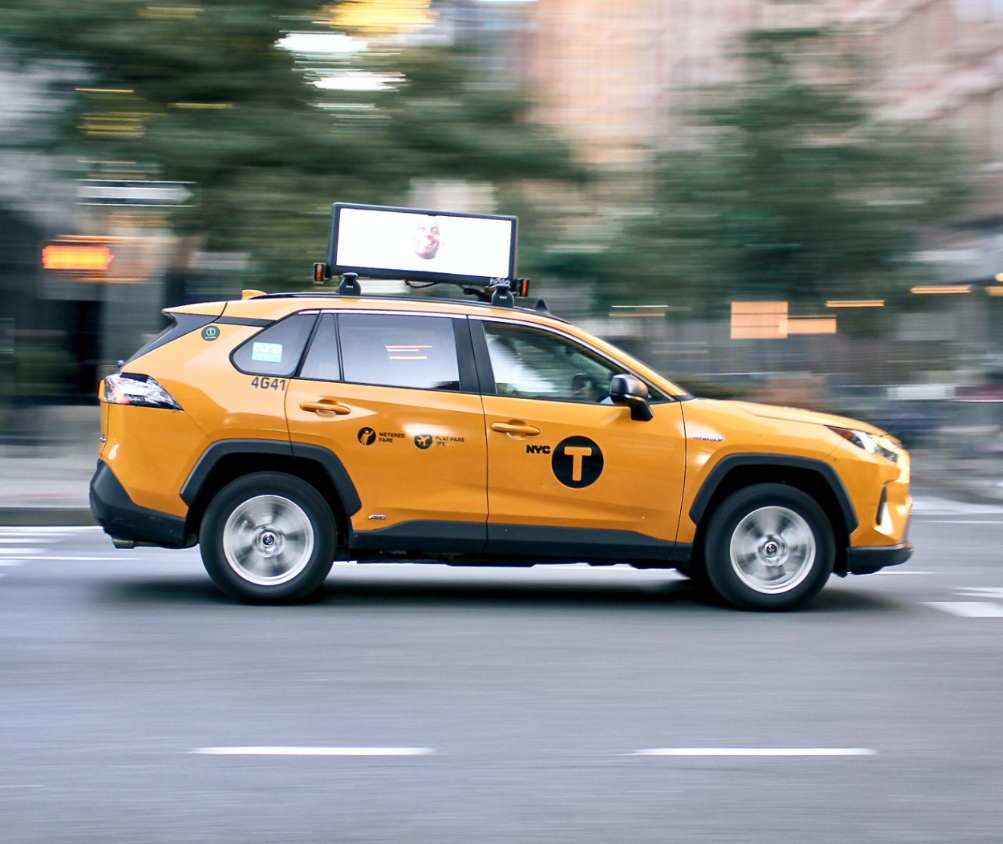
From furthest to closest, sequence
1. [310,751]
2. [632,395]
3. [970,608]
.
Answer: [970,608] → [632,395] → [310,751]

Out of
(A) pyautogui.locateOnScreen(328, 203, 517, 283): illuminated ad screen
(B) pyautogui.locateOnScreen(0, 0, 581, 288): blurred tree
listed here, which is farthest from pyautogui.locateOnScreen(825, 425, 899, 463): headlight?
(B) pyautogui.locateOnScreen(0, 0, 581, 288): blurred tree

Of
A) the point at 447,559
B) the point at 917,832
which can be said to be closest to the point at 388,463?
the point at 447,559

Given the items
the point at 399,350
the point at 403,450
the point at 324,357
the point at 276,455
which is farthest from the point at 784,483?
the point at 276,455

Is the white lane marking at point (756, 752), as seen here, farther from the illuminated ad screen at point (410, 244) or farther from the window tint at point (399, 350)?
the illuminated ad screen at point (410, 244)

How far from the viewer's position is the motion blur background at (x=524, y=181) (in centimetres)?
1598

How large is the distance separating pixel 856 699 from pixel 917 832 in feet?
5.33

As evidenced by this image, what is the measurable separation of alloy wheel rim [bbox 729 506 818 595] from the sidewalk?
23.1 feet

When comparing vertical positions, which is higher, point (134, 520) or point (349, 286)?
point (349, 286)

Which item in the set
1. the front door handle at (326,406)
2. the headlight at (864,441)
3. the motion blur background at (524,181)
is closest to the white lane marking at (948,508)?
the motion blur background at (524,181)

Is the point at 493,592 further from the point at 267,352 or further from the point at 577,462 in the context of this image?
the point at 267,352

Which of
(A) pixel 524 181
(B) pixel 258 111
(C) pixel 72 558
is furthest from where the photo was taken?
(A) pixel 524 181

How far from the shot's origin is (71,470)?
15531 mm

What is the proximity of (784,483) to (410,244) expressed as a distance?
261cm

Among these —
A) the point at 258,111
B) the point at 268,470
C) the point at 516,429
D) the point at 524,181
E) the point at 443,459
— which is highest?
the point at 258,111
